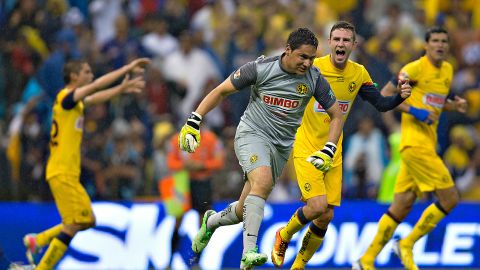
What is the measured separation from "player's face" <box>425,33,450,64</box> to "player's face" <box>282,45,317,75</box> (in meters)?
3.14

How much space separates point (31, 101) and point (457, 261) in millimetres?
7567

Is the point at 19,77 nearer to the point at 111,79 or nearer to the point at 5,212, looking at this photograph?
the point at 5,212

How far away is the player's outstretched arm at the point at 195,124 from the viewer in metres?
11.6

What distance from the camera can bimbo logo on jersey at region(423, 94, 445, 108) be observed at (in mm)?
14672

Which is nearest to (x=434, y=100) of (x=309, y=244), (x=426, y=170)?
(x=426, y=170)

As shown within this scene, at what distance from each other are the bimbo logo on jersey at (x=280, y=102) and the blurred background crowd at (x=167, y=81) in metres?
6.27

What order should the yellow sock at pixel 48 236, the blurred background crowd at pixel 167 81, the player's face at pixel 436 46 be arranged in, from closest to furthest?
the player's face at pixel 436 46 → the yellow sock at pixel 48 236 → the blurred background crowd at pixel 167 81

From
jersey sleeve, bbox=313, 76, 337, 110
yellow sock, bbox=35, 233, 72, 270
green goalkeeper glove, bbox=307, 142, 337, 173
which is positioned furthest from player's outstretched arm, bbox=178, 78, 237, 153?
yellow sock, bbox=35, 233, 72, 270

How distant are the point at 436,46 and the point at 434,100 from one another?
685mm

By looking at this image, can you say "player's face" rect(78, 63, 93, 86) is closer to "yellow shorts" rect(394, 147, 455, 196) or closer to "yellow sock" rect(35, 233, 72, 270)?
"yellow sock" rect(35, 233, 72, 270)

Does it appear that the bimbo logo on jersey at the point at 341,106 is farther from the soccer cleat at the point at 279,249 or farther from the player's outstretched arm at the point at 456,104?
the player's outstretched arm at the point at 456,104

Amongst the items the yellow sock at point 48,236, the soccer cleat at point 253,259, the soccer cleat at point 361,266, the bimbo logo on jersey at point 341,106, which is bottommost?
the soccer cleat at point 361,266

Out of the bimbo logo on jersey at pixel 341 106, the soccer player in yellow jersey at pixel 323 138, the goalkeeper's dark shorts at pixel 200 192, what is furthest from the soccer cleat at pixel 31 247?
the bimbo logo on jersey at pixel 341 106

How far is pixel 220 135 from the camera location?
20531 millimetres
